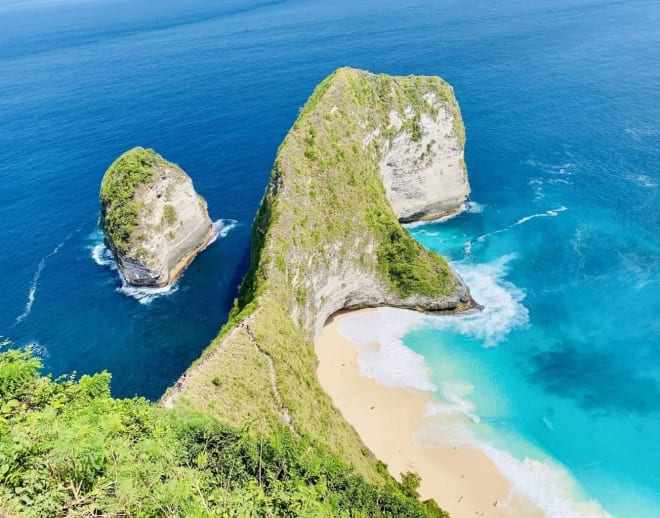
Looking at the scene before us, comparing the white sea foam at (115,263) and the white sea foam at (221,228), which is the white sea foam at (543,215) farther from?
the white sea foam at (115,263)

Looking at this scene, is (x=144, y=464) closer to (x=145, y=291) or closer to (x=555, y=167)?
(x=145, y=291)

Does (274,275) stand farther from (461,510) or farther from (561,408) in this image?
(561,408)

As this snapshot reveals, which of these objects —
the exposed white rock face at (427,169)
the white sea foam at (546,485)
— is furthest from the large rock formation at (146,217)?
the white sea foam at (546,485)

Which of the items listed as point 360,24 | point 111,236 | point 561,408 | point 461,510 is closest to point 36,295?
point 111,236

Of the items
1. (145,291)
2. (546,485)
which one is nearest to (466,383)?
(546,485)

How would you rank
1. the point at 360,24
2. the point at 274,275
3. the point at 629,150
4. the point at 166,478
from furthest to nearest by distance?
the point at 360,24
the point at 629,150
the point at 274,275
the point at 166,478

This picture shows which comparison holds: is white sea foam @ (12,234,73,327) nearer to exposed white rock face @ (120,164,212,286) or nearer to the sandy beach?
exposed white rock face @ (120,164,212,286)

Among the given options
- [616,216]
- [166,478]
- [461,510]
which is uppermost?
[166,478]
